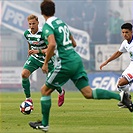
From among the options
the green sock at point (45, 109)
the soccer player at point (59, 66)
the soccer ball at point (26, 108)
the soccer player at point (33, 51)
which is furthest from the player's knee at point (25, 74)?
the green sock at point (45, 109)

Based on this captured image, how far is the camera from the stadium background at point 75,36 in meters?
32.9

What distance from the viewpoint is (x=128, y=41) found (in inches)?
522

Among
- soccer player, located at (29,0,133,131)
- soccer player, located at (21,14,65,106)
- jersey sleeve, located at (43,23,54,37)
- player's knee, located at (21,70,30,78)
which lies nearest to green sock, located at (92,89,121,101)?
soccer player, located at (29,0,133,131)

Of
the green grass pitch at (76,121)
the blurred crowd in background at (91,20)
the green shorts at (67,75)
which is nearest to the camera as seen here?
the green shorts at (67,75)

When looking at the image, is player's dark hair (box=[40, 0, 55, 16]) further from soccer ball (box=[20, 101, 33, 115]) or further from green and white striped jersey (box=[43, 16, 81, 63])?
A: soccer ball (box=[20, 101, 33, 115])

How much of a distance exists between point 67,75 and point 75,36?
27009 millimetres

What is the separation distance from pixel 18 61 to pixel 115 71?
565 cm

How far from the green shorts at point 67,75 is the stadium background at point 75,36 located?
20.2 metres

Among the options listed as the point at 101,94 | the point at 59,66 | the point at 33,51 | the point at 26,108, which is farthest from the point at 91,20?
the point at 59,66

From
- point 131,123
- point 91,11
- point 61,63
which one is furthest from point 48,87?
point 91,11

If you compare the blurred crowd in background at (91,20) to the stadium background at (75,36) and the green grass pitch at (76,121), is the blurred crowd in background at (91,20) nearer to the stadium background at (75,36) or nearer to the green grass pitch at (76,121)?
the stadium background at (75,36)

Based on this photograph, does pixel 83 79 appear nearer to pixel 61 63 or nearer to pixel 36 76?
pixel 61 63

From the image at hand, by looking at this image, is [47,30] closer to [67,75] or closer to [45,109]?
[67,75]

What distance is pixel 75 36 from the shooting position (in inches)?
1431
